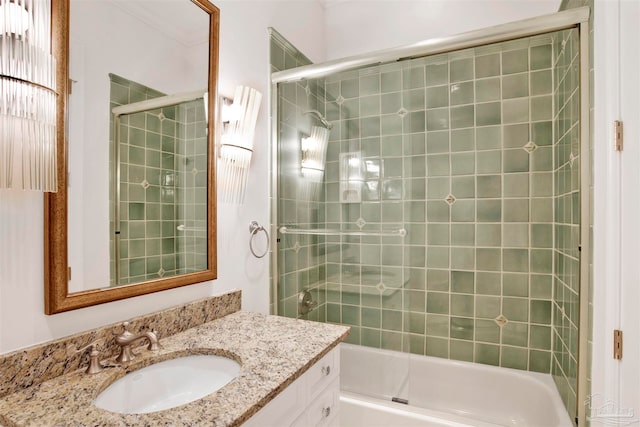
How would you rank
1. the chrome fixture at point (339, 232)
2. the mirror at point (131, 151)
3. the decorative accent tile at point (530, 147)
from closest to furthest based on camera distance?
1. the mirror at point (131, 151)
2. the chrome fixture at point (339, 232)
3. the decorative accent tile at point (530, 147)

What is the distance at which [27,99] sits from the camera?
81 centimetres

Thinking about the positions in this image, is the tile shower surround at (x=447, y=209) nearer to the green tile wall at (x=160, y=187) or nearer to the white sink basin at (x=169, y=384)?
the green tile wall at (x=160, y=187)

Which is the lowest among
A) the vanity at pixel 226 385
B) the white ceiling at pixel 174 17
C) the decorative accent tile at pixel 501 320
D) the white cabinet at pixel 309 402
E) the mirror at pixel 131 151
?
the decorative accent tile at pixel 501 320

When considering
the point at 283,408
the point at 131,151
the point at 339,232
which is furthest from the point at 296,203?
the point at 283,408

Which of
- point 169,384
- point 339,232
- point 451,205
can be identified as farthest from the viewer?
point 451,205

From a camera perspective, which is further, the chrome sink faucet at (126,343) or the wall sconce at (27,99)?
the chrome sink faucet at (126,343)

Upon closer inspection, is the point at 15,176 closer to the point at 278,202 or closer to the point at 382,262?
the point at 278,202

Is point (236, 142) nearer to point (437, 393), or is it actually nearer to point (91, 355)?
point (91, 355)

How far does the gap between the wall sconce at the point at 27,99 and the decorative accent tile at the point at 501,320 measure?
2.35 m

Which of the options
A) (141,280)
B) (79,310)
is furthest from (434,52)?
(79,310)

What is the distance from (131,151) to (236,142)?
1.59 ft

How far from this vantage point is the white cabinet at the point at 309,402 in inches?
35.5

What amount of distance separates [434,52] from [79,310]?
1.78 metres
